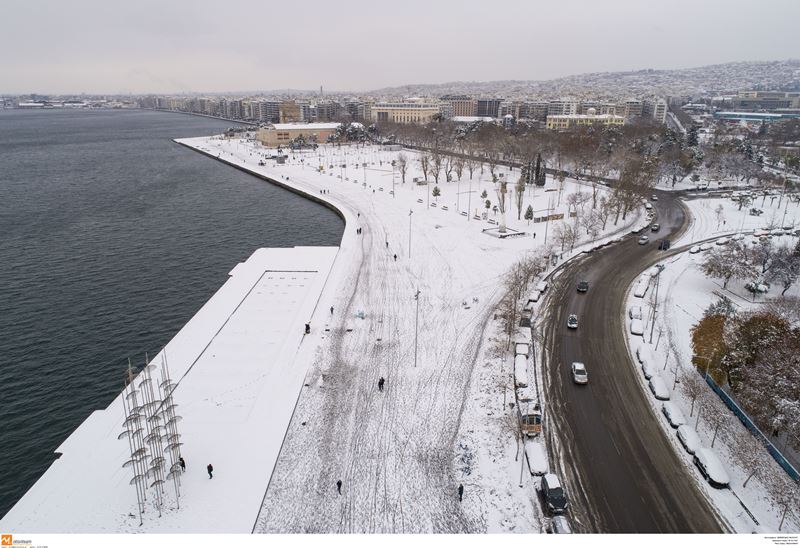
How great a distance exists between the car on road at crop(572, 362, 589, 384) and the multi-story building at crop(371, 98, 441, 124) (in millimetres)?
162399

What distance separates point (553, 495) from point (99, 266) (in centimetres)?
4184

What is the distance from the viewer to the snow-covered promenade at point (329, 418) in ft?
61.6

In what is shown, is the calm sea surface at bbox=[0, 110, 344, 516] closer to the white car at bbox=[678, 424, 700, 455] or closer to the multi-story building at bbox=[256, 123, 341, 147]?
the white car at bbox=[678, 424, 700, 455]

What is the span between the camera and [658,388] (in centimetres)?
2583

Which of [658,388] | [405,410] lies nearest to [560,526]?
[405,410]

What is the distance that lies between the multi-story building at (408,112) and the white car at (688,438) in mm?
167477

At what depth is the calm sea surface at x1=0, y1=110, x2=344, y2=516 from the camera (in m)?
26.2

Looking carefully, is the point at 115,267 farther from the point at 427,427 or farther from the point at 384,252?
the point at 427,427

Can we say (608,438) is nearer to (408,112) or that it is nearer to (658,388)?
(658,388)

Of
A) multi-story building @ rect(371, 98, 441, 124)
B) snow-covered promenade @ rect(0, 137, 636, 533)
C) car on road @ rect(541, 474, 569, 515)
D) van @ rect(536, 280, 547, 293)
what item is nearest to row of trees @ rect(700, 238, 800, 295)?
van @ rect(536, 280, 547, 293)

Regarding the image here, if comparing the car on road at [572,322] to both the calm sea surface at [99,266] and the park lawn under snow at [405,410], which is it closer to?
the park lawn under snow at [405,410]

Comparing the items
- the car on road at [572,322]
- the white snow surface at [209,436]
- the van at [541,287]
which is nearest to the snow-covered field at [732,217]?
the van at [541,287]

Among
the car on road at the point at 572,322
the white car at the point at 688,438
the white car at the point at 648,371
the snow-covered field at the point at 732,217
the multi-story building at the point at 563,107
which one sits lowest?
the white car at the point at 688,438

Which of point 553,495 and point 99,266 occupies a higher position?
point 99,266
